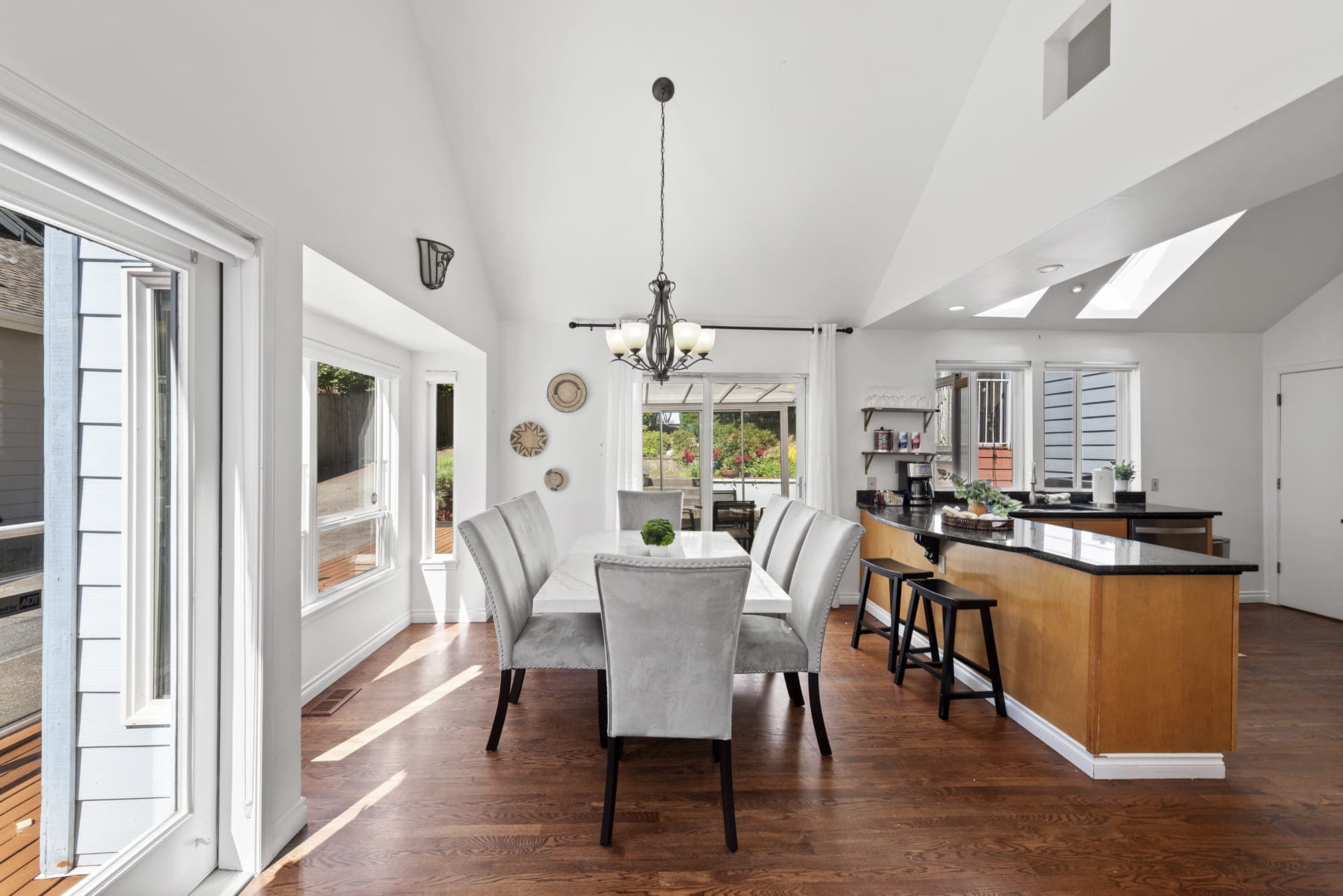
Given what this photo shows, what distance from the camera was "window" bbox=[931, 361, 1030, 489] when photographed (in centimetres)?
503

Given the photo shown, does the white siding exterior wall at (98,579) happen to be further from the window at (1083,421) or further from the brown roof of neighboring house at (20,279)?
the window at (1083,421)

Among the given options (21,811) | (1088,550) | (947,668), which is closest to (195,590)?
(21,811)

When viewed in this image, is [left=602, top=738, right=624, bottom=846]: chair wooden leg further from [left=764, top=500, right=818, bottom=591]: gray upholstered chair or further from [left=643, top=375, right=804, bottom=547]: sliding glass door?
[left=643, top=375, right=804, bottom=547]: sliding glass door

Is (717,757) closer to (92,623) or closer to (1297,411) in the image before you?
(92,623)

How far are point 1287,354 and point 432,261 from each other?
6.49 metres

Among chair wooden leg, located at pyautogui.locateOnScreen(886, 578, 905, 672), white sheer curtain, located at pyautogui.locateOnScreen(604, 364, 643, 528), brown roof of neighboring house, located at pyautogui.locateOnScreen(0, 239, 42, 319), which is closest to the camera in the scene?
brown roof of neighboring house, located at pyautogui.locateOnScreen(0, 239, 42, 319)

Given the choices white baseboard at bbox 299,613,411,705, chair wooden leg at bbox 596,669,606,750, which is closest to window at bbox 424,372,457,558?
white baseboard at bbox 299,613,411,705

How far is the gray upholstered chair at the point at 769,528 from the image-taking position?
3.53m

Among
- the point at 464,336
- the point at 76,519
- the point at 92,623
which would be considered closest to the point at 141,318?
the point at 76,519

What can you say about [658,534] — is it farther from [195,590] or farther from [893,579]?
[195,590]

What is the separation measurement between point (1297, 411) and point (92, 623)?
7241mm

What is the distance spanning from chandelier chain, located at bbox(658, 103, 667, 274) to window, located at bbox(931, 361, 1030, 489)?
2637 mm

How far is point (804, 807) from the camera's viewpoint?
215cm

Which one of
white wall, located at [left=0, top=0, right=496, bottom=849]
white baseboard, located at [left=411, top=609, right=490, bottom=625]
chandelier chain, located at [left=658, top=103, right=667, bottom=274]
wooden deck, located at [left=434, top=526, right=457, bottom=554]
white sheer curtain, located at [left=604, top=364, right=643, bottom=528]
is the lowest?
white baseboard, located at [left=411, top=609, right=490, bottom=625]
